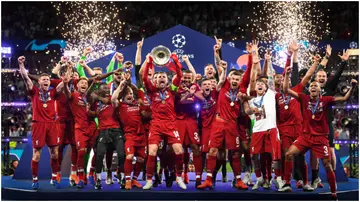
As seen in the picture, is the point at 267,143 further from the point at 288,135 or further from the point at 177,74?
the point at 177,74

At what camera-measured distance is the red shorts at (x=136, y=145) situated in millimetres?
8836

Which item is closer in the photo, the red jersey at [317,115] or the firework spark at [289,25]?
the red jersey at [317,115]

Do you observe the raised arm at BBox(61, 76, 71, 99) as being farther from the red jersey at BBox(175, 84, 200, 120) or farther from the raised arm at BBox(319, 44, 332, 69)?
the raised arm at BBox(319, 44, 332, 69)

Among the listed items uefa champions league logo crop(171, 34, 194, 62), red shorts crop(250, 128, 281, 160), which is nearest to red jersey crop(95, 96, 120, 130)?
red shorts crop(250, 128, 281, 160)

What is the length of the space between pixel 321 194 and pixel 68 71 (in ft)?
14.2

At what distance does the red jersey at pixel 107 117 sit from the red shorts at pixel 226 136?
1.58 metres

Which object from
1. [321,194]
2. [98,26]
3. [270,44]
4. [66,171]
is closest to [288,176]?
[321,194]

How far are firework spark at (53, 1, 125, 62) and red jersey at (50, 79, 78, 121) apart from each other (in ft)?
31.4

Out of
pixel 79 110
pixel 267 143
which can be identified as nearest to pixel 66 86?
pixel 79 110

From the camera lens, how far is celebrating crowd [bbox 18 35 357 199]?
8.60 meters

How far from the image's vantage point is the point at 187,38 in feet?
37.3

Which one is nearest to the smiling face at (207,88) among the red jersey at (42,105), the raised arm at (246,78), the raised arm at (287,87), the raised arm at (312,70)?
the raised arm at (246,78)

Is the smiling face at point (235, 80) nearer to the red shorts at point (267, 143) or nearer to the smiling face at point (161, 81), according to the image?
the red shorts at point (267, 143)

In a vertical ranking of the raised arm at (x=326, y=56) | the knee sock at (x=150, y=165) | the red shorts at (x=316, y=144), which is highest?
the raised arm at (x=326, y=56)
